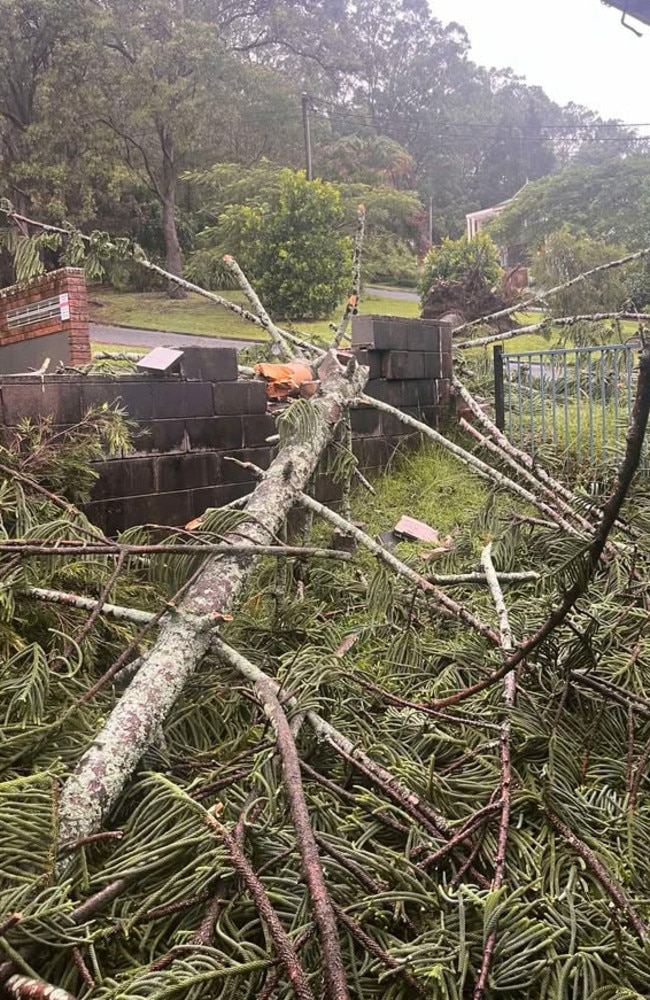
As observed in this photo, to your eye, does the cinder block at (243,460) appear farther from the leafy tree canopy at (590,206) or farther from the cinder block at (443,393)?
the leafy tree canopy at (590,206)

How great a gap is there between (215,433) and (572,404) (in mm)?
3866

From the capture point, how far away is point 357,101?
3484 centimetres

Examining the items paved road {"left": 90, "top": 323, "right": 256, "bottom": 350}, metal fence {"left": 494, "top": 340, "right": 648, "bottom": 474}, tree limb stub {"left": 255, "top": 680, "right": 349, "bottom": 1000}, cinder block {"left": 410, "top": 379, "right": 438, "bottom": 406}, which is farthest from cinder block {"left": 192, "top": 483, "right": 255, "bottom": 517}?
paved road {"left": 90, "top": 323, "right": 256, "bottom": 350}

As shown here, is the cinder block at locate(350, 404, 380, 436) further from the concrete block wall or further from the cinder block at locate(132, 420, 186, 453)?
the cinder block at locate(132, 420, 186, 453)

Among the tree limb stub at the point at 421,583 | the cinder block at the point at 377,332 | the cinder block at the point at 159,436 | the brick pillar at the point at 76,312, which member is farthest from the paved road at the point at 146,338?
the tree limb stub at the point at 421,583

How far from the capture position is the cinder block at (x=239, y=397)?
3803 mm

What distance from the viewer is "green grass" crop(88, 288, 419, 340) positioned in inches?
603

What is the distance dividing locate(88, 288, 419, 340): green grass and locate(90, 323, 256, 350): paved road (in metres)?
0.44

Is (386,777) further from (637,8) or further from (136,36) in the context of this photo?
(136,36)

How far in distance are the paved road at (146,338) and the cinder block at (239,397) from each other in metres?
8.65

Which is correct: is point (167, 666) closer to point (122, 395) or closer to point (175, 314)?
point (122, 395)

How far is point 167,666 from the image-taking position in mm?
1614

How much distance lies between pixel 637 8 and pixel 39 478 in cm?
333

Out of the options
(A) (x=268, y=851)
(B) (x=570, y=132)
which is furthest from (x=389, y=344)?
(B) (x=570, y=132)
